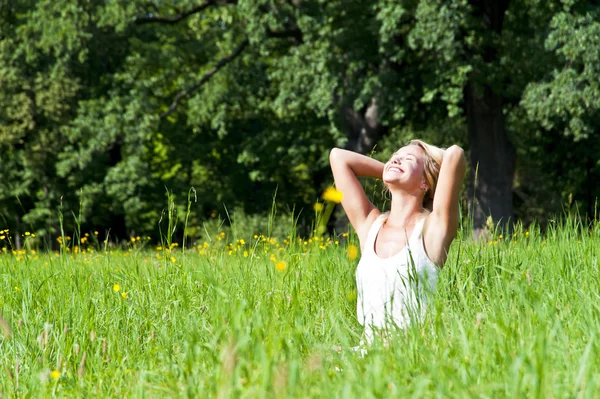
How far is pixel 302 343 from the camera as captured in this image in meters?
3.07

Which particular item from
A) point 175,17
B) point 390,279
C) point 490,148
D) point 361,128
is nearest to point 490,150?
point 490,148

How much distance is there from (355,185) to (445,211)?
0.60 metres

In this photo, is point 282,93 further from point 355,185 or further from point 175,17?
point 355,185

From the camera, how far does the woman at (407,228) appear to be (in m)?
3.47

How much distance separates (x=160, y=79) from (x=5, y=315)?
49.2 feet

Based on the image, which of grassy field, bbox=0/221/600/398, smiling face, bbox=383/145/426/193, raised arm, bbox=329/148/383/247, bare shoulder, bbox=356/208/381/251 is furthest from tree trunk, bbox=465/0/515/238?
smiling face, bbox=383/145/426/193

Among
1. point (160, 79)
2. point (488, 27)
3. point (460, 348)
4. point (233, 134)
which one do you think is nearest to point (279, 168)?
point (233, 134)

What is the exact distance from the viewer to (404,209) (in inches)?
147

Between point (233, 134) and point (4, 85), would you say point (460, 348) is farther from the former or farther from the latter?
point (233, 134)

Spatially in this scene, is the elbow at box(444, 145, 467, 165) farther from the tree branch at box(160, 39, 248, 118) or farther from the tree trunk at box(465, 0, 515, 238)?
the tree branch at box(160, 39, 248, 118)

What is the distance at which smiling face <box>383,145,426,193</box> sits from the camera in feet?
12.0

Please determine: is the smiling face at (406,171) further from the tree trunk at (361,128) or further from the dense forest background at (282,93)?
the tree trunk at (361,128)

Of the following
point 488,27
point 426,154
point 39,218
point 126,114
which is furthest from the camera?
point 39,218

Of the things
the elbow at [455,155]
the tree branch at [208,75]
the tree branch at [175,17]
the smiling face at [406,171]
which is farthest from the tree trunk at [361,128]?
the elbow at [455,155]
